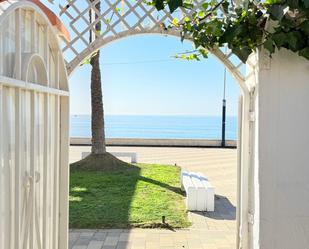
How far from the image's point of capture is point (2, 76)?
213cm

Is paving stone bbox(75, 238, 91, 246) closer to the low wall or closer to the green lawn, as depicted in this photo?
the green lawn

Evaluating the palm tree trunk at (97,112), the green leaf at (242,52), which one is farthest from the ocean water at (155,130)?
the green leaf at (242,52)

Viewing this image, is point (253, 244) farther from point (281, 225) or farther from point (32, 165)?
point (32, 165)

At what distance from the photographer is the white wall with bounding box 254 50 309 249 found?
11.6 feet

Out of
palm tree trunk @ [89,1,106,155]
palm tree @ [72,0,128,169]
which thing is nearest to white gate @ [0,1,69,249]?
palm tree @ [72,0,128,169]

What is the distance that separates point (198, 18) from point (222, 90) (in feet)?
58.4

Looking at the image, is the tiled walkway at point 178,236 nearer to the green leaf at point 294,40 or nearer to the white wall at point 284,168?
the white wall at point 284,168

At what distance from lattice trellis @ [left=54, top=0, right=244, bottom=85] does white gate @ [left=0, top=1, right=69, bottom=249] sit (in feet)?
1.17

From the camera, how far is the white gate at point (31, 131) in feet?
7.44

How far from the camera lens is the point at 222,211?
7.00m

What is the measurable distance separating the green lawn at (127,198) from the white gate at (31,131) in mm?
2564

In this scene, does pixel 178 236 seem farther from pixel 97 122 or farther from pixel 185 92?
pixel 185 92

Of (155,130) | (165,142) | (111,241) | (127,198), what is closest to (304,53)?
(111,241)

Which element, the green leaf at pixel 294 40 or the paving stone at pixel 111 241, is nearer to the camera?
the green leaf at pixel 294 40
